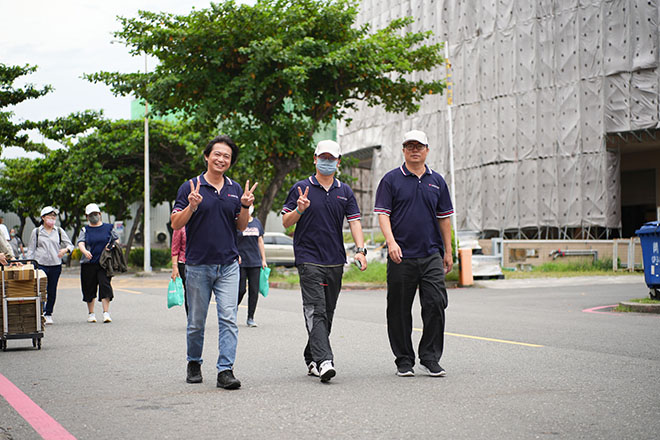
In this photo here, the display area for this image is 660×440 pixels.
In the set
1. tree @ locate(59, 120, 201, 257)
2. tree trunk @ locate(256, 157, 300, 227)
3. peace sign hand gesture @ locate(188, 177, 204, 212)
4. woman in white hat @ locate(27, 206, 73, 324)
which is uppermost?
tree @ locate(59, 120, 201, 257)

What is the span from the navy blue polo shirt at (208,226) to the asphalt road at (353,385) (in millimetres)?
1039

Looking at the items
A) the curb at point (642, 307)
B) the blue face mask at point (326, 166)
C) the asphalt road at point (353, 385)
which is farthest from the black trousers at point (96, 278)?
the curb at point (642, 307)

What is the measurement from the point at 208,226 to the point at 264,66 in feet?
60.4

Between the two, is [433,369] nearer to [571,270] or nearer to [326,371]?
[326,371]

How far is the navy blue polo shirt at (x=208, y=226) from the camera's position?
6.21 meters

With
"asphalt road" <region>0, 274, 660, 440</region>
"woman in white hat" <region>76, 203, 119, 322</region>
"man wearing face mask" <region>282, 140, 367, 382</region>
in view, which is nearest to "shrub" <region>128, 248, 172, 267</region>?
"woman in white hat" <region>76, 203, 119, 322</region>

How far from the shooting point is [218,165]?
6215 millimetres

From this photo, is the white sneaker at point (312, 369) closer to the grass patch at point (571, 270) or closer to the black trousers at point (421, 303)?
the black trousers at point (421, 303)

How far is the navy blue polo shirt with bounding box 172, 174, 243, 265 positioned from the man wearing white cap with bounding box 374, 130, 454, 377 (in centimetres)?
131

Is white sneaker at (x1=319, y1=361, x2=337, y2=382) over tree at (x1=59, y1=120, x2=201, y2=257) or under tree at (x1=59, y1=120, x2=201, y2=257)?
under

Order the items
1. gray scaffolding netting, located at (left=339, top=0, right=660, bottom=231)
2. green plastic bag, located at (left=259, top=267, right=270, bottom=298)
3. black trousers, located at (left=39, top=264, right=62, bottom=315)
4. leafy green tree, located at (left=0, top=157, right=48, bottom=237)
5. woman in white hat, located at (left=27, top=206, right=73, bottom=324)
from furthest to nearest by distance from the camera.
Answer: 1. leafy green tree, located at (left=0, top=157, right=48, bottom=237)
2. gray scaffolding netting, located at (left=339, top=0, right=660, bottom=231)
3. black trousers, located at (left=39, top=264, right=62, bottom=315)
4. woman in white hat, located at (left=27, top=206, right=73, bottom=324)
5. green plastic bag, located at (left=259, top=267, right=270, bottom=298)

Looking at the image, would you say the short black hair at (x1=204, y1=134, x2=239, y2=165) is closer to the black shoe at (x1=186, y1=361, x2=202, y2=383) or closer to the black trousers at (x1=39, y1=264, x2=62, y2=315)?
the black shoe at (x1=186, y1=361, x2=202, y2=383)

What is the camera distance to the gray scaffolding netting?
32906mm

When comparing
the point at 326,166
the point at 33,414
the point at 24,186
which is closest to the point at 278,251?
the point at 24,186
